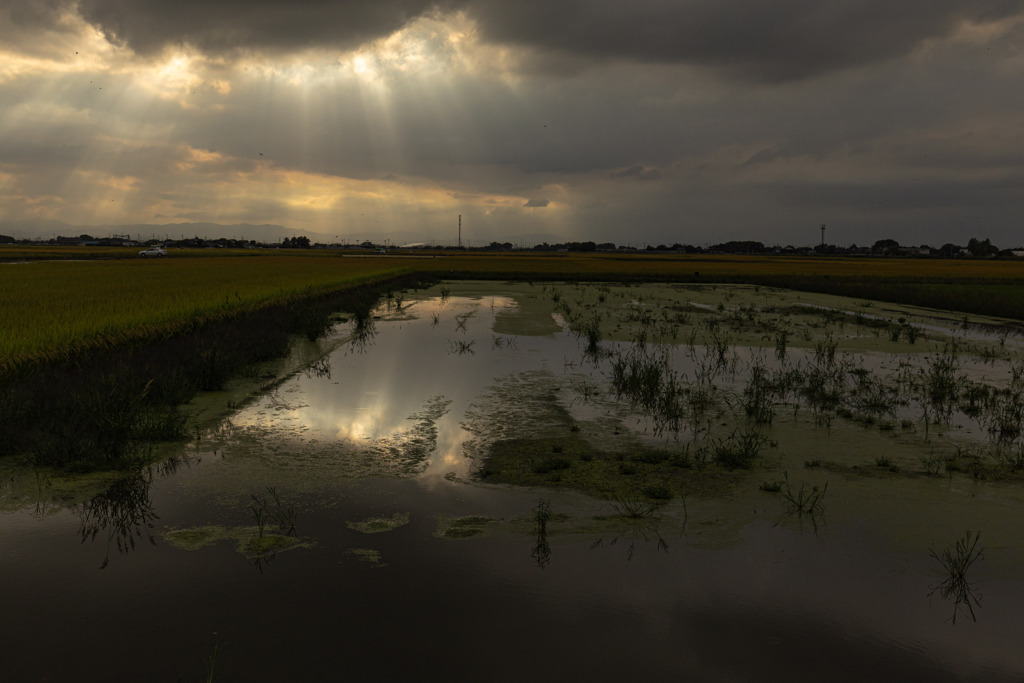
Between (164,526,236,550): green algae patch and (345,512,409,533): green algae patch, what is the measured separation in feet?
2.72

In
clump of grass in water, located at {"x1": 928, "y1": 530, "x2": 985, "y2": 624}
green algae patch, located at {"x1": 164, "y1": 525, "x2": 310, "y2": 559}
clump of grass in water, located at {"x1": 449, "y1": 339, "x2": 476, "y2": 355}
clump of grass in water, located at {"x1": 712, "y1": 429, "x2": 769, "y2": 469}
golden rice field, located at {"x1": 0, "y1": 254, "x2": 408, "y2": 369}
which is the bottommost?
clump of grass in water, located at {"x1": 928, "y1": 530, "x2": 985, "y2": 624}

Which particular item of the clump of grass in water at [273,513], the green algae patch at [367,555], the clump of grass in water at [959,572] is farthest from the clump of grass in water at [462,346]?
the clump of grass in water at [959,572]

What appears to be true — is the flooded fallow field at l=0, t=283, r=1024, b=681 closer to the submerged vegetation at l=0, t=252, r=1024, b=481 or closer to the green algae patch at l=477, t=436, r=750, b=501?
the green algae patch at l=477, t=436, r=750, b=501

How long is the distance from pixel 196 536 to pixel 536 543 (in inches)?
92.5

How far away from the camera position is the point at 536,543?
13.0 ft

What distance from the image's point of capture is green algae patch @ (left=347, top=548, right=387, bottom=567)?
3.67m

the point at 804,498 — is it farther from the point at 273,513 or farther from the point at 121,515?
the point at 121,515

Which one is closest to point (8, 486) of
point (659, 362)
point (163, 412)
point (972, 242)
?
point (163, 412)

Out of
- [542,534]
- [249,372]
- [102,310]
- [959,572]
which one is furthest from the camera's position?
[102,310]

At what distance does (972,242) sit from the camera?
484 feet

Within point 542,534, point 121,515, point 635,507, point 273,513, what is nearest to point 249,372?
point 121,515

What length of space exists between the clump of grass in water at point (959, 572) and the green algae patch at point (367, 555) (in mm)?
3366

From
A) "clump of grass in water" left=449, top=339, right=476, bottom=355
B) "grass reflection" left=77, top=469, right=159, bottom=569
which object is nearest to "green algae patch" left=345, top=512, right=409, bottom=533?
"grass reflection" left=77, top=469, right=159, bottom=569

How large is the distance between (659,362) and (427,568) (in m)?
8.26
